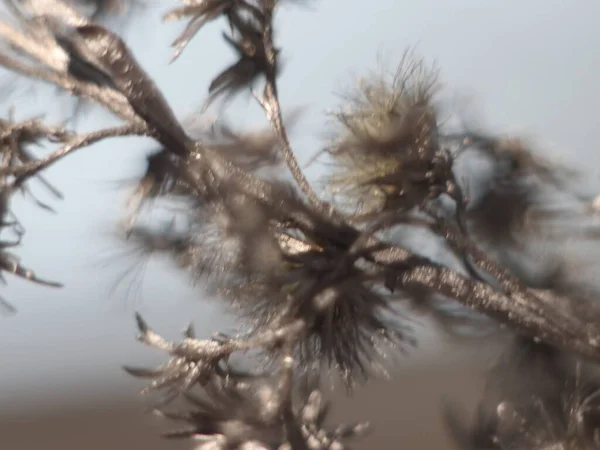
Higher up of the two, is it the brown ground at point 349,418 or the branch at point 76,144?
the branch at point 76,144

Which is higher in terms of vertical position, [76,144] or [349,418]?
[76,144]

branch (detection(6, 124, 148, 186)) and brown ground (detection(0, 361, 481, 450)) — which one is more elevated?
branch (detection(6, 124, 148, 186))

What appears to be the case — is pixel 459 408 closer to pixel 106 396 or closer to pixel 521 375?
pixel 521 375

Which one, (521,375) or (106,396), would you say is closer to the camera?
(521,375)

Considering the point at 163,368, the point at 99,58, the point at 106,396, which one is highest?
the point at 99,58

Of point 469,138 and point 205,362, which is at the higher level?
point 469,138

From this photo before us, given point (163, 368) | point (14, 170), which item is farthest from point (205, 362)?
point (14, 170)
